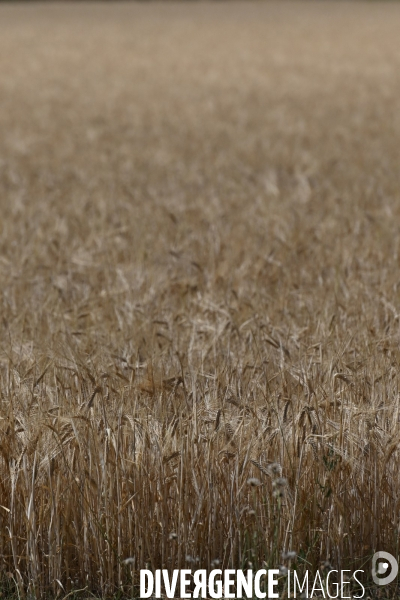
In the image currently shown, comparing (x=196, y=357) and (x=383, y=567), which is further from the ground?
(x=196, y=357)

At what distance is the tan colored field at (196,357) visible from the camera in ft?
9.71

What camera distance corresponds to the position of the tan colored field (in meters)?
2.96

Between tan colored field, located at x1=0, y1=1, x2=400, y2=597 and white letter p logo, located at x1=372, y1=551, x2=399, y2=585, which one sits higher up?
tan colored field, located at x1=0, y1=1, x2=400, y2=597

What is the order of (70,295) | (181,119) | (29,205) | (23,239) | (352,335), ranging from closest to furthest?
(352,335) < (70,295) < (23,239) < (29,205) < (181,119)

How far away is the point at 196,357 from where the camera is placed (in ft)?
12.7

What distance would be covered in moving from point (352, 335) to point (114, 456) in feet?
4.47

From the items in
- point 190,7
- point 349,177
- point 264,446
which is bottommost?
point 264,446

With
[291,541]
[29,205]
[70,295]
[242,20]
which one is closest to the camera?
[291,541]

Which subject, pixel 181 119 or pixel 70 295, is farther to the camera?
pixel 181 119

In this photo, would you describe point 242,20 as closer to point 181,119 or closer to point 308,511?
point 181,119

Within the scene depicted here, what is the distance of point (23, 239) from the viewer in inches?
248

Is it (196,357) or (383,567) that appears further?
(196,357)

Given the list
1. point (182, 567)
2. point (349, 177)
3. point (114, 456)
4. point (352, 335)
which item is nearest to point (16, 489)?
point (114, 456)

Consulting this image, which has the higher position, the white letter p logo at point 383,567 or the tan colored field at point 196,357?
the tan colored field at point 196,357
